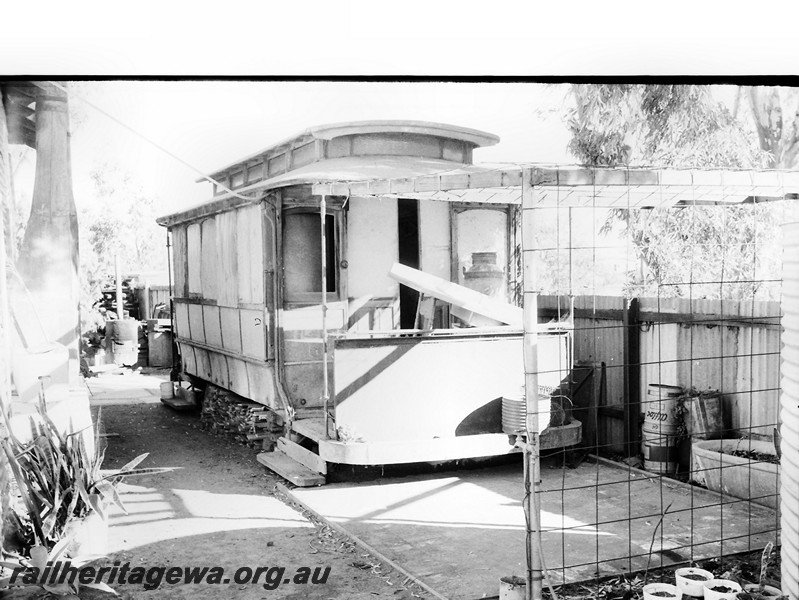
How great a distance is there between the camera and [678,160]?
6.15 metres

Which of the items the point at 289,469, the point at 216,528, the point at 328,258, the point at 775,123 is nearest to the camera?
the point at 775,123

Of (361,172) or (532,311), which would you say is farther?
(361,172)

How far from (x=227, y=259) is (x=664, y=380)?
4.83 metres

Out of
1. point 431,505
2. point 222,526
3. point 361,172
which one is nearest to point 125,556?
point 222,526

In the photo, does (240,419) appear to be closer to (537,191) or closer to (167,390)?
(167,390)

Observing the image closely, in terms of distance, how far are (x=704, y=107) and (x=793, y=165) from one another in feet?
2.39

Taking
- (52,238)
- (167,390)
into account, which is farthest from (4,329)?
(167,390)

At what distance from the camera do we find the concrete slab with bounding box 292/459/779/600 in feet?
14.8

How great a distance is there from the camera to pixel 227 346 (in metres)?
8.40

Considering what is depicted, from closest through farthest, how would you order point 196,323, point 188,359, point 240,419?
point 240,419 < point 196,323 < point 188,359

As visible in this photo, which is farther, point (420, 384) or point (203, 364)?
point (203, 364)

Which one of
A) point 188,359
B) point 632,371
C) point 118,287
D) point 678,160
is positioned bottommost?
point 188,359

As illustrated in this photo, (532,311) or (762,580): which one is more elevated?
(532,311)
